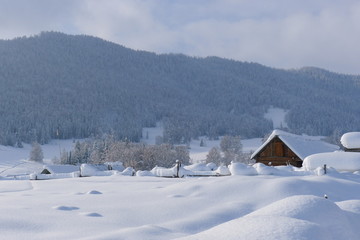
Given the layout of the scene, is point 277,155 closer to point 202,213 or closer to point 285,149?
point 285,149

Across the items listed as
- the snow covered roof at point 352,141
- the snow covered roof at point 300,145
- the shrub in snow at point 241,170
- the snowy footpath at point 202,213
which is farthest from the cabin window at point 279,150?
the snowy footpath at point 202,213

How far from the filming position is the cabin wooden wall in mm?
35906

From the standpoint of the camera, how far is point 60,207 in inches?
460

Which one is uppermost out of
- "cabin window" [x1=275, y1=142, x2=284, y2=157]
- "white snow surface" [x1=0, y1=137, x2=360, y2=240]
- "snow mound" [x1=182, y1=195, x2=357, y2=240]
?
"cabin window" [x1=275, y1=142, x2=284, y2=157]

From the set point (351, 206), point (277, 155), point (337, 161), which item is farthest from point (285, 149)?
point (351, 206)

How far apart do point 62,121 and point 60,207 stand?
155868mm

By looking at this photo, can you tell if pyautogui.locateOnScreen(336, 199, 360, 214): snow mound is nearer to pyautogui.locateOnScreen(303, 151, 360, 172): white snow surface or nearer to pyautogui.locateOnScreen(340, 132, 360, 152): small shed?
pyautogui.locateOnScreen(303, 151, 360, 172): white snow surface

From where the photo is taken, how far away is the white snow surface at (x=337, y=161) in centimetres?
2652

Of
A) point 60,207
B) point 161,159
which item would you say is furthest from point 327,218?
point 161,159

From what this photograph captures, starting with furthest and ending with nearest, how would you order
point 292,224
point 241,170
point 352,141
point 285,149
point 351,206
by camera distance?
point 285,149 → point 352,141 → point 241,170 → point 351,206 → point 292,224

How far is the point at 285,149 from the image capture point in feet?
119

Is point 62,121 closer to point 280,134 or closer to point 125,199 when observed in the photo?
point 280,134

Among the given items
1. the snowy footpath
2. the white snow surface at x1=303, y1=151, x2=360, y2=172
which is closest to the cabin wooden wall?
the white snow surface at x1=303, y1=151, x2=360, y2=172

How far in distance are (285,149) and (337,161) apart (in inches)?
368
